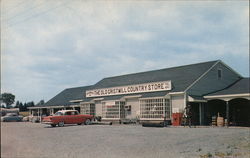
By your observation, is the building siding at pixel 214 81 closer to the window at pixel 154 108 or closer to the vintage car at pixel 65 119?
the window at pixel 154 108

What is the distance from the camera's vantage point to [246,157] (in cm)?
892

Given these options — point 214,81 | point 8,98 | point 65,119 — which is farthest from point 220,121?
point 8,98

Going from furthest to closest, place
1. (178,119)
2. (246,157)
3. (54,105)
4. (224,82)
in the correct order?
(54,105) < (224,82) < (178,119) < (246,157)

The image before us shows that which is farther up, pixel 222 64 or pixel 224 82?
pixel 222 64

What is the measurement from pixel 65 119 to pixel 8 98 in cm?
2250

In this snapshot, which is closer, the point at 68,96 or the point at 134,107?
the point at 134,107

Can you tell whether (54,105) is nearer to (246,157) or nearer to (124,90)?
(124,90)

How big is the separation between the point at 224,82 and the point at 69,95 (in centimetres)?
2231

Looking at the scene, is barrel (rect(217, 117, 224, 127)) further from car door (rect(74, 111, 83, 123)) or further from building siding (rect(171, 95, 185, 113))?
car door (rect(74, 111, 83, 123))

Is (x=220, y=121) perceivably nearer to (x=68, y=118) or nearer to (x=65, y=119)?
(x=68, y=118)

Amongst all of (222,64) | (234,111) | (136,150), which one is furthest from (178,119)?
(136,150)

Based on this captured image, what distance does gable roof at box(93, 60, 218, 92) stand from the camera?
27422 mm

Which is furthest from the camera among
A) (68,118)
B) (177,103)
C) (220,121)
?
(177,103)

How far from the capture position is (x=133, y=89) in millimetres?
30078
